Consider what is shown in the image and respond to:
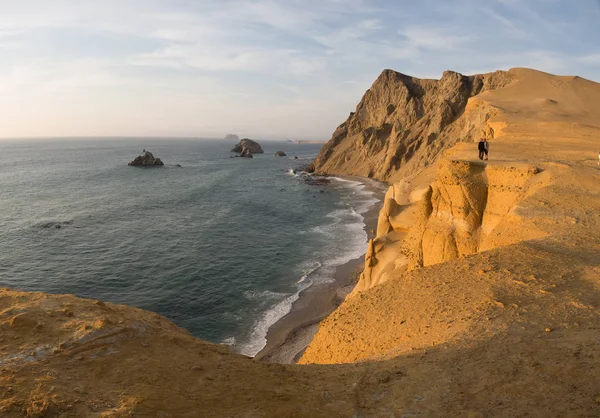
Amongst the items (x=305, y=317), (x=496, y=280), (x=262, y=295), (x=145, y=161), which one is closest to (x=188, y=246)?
(x=262, y=295)

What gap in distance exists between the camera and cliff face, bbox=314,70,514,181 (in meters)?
73.6

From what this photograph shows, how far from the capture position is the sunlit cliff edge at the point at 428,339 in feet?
22.9

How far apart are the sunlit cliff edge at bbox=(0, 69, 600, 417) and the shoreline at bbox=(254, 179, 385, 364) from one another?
7.57 meters

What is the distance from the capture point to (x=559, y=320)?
971 centimetres

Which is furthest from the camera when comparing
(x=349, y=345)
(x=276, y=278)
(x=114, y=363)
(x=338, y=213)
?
(x=338, y=213)

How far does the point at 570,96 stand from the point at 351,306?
157ft

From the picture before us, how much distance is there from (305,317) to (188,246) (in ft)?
62.5

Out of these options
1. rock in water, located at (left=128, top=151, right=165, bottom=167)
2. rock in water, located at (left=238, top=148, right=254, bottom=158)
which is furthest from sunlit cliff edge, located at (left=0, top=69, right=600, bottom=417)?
rock in water, located at (left=238, top=148, right=254, bottom=158)

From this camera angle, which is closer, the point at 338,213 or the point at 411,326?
the point at 411,326

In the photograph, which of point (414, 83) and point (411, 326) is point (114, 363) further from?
point (414, 83)

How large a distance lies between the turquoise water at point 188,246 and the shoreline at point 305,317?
2.91 feet

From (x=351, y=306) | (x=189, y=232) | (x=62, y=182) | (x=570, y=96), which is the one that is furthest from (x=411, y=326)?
(x=62, y=182)

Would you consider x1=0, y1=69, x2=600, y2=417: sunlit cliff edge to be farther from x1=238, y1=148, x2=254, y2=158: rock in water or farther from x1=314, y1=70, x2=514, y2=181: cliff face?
x1=238, y1=148, x2=254, y2=158: rock in water

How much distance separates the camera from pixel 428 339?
10.5 metres
